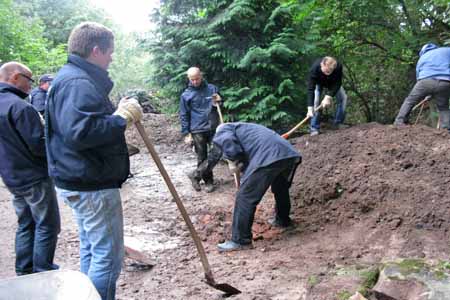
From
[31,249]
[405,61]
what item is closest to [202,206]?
[31,249]

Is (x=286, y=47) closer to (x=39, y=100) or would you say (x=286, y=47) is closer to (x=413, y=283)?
(x=39, y=100)

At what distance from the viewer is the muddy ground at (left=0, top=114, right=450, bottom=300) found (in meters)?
3.69

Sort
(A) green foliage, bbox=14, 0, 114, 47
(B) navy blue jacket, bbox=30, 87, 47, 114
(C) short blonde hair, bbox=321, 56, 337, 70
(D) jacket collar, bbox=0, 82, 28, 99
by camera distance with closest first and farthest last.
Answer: (D) jacket collar, bbox=0, 82, 28, 99, (B) navy blue jacket, bbox=30, 87, 47, 114, (C) short blonde hair, bbox=321, 56, 337, 70, (A) green foliage, bbox=14, 0, 114, 47

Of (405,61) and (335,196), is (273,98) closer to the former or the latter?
(335,196)

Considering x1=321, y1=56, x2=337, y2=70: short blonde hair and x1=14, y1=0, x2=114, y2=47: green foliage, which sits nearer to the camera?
x1=321, y1=56, x2=337, y2=70: short blonde hair

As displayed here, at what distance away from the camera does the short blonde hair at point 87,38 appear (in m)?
2.60

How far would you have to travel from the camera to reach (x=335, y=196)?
5.38 metres

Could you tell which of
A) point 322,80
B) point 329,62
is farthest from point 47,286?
point 322,80

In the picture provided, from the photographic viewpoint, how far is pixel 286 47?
746cm

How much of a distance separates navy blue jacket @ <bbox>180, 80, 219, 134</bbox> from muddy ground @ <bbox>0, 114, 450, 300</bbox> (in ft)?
3.32

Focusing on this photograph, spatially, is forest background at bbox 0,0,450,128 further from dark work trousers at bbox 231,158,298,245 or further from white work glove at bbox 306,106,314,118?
dark work trousers at bbox 231,158,298,245

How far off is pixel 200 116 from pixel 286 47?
2.16 m

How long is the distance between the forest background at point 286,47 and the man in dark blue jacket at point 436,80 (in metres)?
0.28

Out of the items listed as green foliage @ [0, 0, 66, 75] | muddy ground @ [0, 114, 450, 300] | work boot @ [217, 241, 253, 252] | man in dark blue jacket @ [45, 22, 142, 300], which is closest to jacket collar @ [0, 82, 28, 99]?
man in dark blue jacket @ [45, 22, 142, 300]
